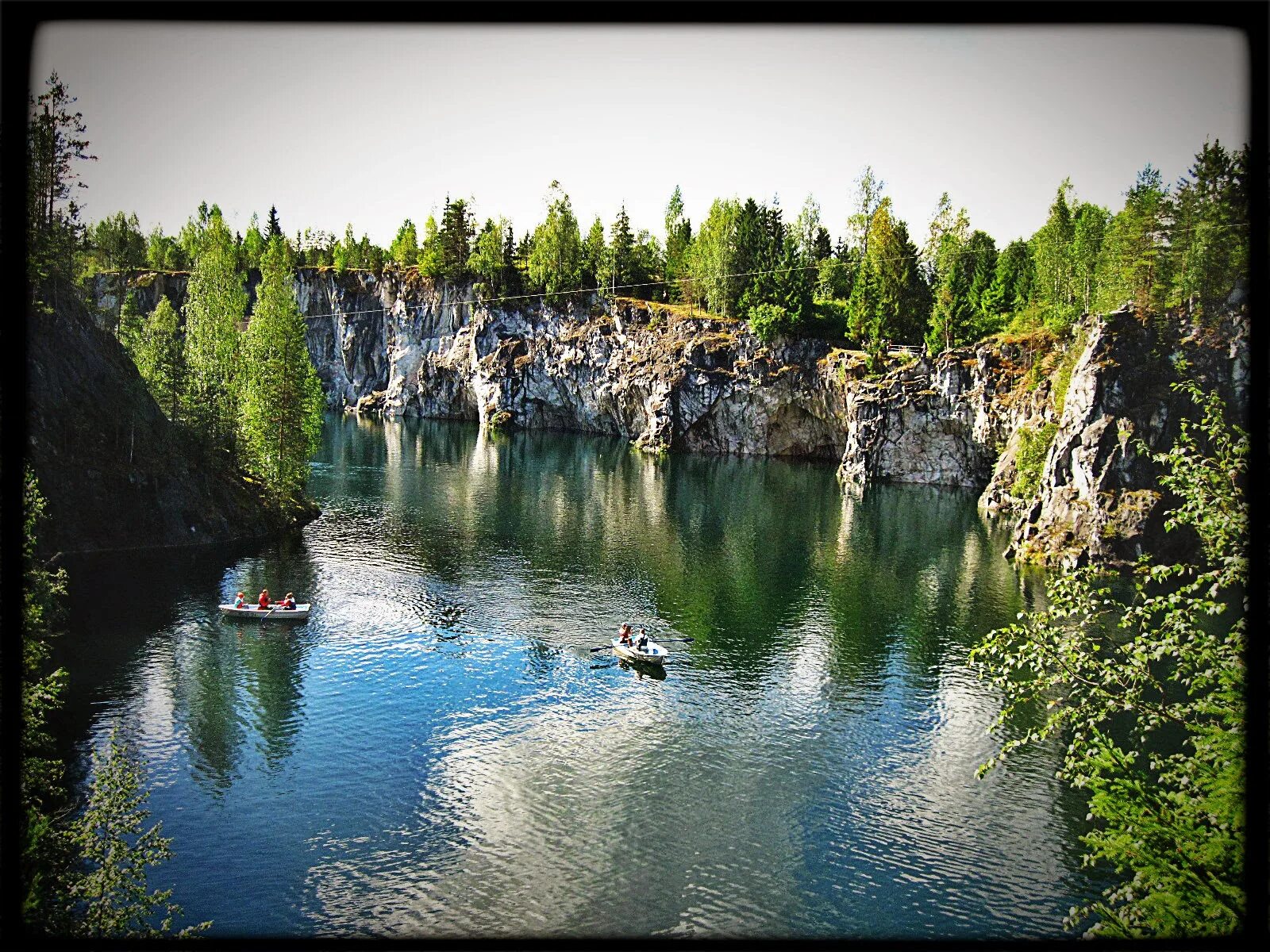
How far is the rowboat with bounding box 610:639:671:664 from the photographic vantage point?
32562 mm

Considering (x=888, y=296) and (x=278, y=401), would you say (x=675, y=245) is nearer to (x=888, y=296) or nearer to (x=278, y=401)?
(x=888, y=296)

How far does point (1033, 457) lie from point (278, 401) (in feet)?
167

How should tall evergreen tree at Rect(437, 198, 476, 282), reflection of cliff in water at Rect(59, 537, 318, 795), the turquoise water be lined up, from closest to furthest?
the turquoise water
reflection of cliff in water at Rect(59, 537, 318, 795)
tall evergreen tree at Rect(437, 198, 476, 282)

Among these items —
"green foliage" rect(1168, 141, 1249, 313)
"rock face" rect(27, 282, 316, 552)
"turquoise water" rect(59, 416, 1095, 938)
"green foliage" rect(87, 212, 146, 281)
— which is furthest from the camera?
"green foliage" rect(87, 212, 146, 281)

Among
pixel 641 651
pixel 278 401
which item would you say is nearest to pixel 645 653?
pixel 641 651

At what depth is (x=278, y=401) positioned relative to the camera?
2041 inches

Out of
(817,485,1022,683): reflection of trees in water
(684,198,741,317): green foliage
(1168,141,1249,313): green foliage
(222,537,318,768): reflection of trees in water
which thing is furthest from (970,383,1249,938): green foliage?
(684,198,741,317): green foliage

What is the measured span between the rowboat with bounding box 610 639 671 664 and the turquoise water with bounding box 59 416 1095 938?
582 mm

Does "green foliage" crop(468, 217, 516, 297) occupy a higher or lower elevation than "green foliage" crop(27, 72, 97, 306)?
higher

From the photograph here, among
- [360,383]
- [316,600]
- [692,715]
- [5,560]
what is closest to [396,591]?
[316,600]

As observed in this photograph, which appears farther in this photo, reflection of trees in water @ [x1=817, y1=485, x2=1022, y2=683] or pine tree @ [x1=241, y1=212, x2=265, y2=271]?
pine tree @ [x1=241, y1=212, x2=265, y2=271]

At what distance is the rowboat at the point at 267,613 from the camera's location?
3538 cm

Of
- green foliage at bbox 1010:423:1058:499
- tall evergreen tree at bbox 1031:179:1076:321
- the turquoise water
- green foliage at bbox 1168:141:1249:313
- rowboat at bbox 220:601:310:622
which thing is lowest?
the turquoise water

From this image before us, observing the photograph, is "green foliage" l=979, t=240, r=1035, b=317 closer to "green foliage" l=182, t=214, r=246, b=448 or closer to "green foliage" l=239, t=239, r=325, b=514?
"green foliage" l=239, t=239, r=325, b=514
